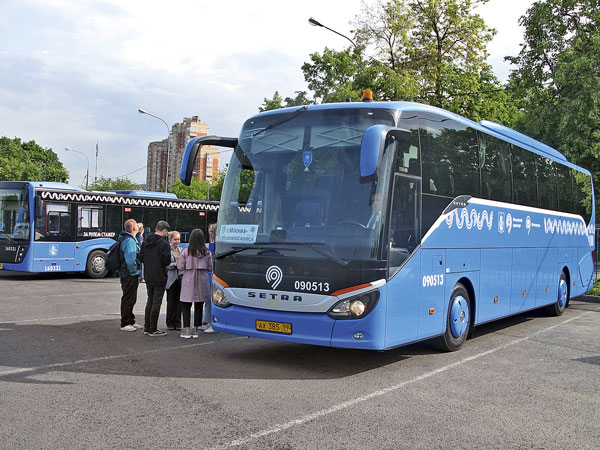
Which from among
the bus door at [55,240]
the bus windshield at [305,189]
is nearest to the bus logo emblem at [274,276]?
the bus windshield at [305,189]

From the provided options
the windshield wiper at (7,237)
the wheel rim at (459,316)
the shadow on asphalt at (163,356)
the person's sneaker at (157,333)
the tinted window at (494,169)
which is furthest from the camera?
the windshield wiper at (7,237)

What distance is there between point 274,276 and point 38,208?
14.3m

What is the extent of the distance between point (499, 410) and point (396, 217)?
2.48 metres

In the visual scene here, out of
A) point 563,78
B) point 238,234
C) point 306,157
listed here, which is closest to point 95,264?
point 238,234

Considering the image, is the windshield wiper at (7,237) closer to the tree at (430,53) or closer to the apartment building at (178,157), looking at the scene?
the tree at (430,53)

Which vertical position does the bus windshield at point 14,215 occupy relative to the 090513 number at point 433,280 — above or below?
above

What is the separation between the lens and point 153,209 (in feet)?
76.1

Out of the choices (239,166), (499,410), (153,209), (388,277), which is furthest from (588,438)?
(153,209)

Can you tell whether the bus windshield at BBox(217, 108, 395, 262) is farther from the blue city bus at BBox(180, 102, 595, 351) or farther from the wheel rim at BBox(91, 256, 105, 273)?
the wheel rim at BBox(91, 256, 105, 273)

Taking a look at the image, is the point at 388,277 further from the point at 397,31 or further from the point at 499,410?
the point at 397,31

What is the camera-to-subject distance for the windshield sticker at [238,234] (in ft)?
24.8

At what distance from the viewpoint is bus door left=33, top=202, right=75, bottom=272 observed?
1906 cm

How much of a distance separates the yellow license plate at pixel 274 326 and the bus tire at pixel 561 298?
8.33 m

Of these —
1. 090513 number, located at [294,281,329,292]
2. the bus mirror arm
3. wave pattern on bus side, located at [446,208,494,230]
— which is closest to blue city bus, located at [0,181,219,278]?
the bus mirror arm
